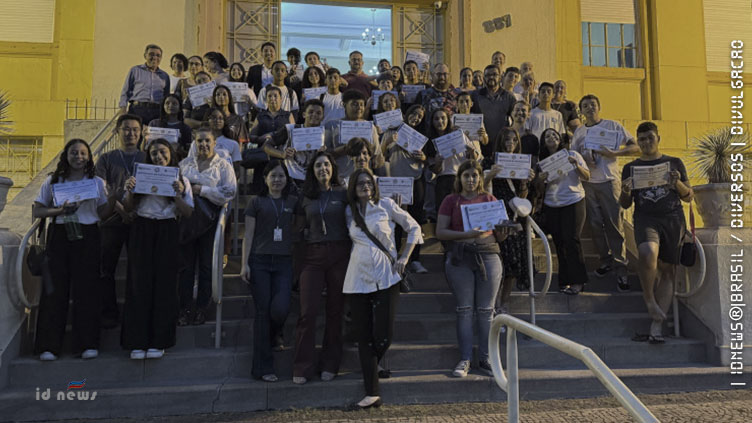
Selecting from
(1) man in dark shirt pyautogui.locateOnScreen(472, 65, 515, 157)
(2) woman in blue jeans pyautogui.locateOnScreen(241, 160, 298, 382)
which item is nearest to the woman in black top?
(2) woman in blue jeans pyautogui.locateOnScreen(241, 160, 298, 382)

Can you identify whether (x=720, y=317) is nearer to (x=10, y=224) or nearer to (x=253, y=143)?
(x=253, y=143)

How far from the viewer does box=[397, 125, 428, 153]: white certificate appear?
6.31 meters

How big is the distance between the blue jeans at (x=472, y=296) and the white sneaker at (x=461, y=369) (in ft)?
0.17

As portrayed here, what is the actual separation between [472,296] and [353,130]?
226 cm

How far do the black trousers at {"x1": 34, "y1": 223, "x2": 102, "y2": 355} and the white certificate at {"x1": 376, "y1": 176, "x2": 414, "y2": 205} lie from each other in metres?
2.83

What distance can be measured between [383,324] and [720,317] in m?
3.45

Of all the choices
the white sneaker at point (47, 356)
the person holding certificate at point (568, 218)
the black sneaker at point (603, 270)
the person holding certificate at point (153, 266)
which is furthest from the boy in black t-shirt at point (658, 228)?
the white sneaker at point (47, 356)

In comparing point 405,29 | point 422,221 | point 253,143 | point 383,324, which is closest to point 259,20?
point 405,29

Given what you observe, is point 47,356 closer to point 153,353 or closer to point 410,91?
Answer: point 153,353

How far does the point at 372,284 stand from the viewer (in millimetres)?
4559

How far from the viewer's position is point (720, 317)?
5.44m

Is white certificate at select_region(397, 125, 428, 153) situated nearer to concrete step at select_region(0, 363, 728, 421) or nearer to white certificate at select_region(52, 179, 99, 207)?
concrete step at select_region(0, 363, 728, 421)

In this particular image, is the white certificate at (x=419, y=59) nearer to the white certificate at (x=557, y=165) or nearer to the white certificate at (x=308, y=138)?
the white certificate at (x=557, y=165)

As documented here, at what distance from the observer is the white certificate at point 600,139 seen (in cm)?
680
